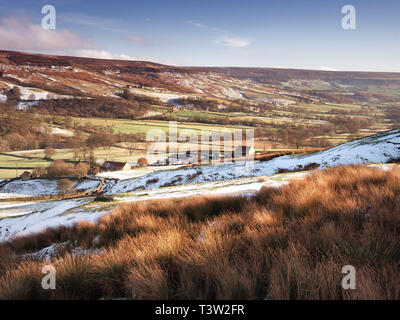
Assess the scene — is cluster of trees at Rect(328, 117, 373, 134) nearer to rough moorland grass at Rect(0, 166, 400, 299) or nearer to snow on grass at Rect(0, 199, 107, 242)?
snow on grass at Rect(0, 199, 107, 242)

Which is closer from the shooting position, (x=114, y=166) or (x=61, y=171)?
(x=61, y=171)

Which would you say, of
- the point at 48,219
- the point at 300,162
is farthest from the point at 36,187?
the point at 300,162

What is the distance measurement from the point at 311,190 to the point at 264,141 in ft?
278

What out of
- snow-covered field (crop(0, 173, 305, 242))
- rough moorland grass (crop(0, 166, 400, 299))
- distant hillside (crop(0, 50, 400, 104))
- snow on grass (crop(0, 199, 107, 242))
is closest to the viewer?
rough moorland grass (crop(0, 166, 400, 299))

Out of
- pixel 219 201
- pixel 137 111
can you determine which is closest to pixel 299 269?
pixel 219 201

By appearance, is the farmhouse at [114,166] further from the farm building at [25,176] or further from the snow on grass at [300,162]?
A: the snow on grass at [300,162]

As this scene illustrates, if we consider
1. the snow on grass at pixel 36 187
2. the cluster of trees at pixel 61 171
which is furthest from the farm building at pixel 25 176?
the cluster of trees at pixel 61 171

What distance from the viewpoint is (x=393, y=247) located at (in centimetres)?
185

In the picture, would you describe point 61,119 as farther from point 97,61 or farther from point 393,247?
point 393,247

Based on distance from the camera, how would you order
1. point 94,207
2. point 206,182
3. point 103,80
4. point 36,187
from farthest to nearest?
point 103,80 → point 36,187 → point 206,182 → point 94,207

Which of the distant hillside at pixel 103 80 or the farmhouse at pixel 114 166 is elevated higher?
the distant hillside at pixel 103 80

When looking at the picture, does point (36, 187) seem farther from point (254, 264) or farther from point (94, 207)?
point (254, 264)

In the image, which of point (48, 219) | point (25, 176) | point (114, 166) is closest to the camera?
point (48, 219)

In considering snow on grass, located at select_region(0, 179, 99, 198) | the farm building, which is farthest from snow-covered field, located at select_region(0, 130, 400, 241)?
the farm building
